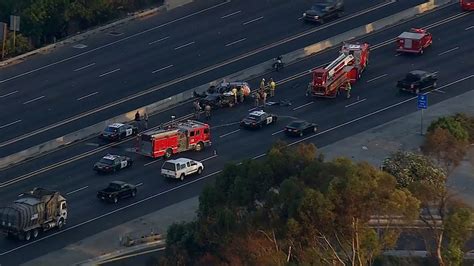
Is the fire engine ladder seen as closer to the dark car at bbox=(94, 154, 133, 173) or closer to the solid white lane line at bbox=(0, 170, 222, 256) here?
the solid white lane line at bbox=(0, 170, 222, 256)

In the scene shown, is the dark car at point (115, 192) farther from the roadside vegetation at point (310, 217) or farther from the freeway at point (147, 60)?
the roadside vegetation at point (310, 217)

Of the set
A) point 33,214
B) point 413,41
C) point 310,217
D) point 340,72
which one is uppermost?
point 310,217

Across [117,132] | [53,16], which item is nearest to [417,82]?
[117,132]

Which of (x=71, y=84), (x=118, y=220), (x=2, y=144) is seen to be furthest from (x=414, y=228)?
(x=71, y=84)

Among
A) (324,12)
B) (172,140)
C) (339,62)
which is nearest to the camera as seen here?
(172,140)

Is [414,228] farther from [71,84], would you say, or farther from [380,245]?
[71,84]

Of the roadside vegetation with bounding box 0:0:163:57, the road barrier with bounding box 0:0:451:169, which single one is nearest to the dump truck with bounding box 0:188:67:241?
the road barrier with bounding box 0:0:451:169

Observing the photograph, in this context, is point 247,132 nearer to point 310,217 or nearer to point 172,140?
point 172,140
